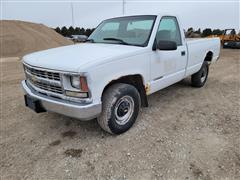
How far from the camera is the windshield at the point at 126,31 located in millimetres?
3654

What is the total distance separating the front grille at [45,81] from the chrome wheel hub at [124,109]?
0.90 metres

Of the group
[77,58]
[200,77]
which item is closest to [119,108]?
[77,58]

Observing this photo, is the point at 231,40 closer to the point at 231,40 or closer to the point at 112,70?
the point at 231,40

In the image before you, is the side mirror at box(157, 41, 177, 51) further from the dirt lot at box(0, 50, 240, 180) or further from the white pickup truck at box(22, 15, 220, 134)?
the dirt lot at box(0, 50, 240, 180)

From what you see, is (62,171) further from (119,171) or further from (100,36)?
(100,36)

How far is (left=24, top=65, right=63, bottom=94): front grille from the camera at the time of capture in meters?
2.81

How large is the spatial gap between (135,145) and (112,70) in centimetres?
114

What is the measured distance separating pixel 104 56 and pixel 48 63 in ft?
2.47

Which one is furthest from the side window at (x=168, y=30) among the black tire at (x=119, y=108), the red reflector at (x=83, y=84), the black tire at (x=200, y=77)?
the red reflector at (x=83, y=84)

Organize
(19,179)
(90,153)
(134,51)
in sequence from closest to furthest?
(19,179) < (90,153) < (134,51)

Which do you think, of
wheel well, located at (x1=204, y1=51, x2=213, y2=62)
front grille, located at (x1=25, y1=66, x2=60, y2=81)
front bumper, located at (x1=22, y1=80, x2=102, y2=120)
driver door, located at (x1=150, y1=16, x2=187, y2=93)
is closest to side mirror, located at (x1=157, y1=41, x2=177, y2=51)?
driver door, located at (x1=150, y1=16, x2=187, y2=93)

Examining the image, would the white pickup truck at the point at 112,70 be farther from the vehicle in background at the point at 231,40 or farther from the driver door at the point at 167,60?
the vehicle in background at the point at 231,40

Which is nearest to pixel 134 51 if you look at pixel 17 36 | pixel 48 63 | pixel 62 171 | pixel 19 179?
pixel 48 63

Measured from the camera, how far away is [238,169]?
258 centimetres
